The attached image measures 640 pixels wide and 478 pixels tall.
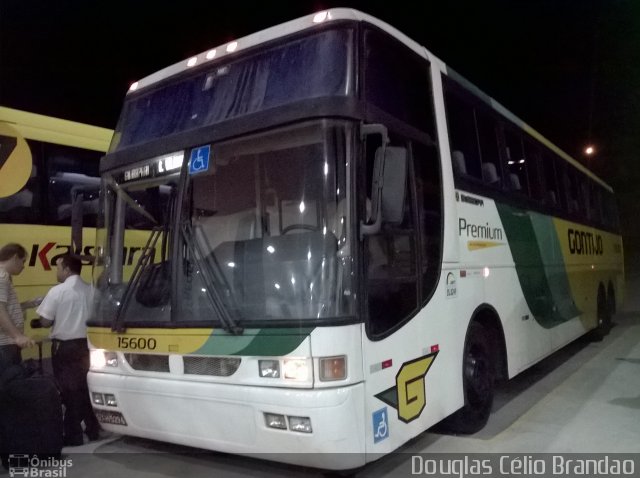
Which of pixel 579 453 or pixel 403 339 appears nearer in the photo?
pixel 403 339

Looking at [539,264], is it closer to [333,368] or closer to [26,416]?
[333,368]

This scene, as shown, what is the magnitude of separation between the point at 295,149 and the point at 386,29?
4.35 ft

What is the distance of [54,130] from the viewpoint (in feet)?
25.9

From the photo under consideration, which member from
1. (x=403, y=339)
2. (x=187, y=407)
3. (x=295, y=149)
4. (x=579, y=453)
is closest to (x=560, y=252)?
(x=579, y=453)

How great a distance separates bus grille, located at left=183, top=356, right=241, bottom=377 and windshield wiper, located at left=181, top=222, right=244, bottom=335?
24cm

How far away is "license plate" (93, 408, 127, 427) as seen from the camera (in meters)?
4.56

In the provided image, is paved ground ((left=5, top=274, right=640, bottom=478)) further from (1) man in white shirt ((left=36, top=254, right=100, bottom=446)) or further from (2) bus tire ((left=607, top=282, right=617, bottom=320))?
(2) bus tire ((left=607, top=282, right=617, bottom=320))

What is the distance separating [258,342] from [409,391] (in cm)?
124

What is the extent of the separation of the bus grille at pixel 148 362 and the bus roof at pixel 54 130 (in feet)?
14.9

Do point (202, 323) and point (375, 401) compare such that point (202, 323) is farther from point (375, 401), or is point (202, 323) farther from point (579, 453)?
point (579, 453)

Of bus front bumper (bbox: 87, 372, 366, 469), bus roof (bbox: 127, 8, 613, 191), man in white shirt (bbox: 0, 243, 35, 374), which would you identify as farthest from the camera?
man in white shirt (bbox: 0, 243, 35, 374)

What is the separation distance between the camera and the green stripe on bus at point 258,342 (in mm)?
3621

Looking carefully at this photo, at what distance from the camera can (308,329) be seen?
11.8 feet

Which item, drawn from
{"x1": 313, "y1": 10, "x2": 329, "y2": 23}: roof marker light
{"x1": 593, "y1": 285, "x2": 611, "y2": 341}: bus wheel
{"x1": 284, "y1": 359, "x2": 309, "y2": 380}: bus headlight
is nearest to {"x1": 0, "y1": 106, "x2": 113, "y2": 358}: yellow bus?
{"x1": 313, "y1": 10, "x2": 329, "y2": 23}: roof marker light
